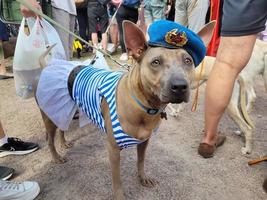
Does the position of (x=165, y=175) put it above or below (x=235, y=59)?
below

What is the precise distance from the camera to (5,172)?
270 centimetres

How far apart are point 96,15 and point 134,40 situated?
5452 mm

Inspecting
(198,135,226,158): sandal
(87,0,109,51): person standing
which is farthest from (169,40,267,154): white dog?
(87,0,109,51): person standing

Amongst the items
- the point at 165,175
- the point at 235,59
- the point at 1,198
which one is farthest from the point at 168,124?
the point at 1,198

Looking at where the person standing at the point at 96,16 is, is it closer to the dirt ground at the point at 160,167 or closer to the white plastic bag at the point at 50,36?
the white plastic bag at the point at 50,36

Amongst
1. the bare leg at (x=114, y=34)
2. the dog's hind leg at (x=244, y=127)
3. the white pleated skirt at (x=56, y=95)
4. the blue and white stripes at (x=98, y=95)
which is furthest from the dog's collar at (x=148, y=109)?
the bare leg at (x=114, y=34)

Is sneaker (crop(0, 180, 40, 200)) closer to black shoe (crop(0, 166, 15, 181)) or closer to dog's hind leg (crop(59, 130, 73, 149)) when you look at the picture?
black shoe (crop(0, 166, 15, 181))

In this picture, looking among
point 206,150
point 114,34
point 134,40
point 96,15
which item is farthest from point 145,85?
point 114,34

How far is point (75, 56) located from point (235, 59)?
5.30 metres

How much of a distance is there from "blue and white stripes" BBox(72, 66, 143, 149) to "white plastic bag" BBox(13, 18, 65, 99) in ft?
2.30

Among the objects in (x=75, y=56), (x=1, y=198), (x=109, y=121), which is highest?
(x=109, y=121)

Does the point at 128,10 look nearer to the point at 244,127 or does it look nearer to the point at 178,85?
the point at 244,127

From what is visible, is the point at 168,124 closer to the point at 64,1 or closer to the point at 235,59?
the point at 235,59

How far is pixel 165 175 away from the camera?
8.96 ft
